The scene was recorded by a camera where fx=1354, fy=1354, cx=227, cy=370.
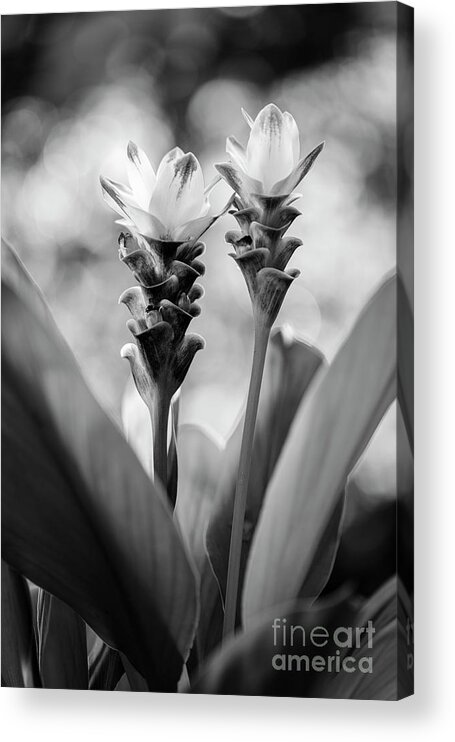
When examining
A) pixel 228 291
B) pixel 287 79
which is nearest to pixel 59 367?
pixel 228 291

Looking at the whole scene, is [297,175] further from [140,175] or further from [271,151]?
[140,175]

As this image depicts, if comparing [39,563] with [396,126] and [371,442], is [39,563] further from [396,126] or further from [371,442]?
[396,126]

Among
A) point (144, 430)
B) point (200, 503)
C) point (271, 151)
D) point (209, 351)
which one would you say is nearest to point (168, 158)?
point (271, 151)

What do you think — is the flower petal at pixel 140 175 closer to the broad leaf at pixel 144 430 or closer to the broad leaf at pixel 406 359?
the broad leaf at pixel 144 430

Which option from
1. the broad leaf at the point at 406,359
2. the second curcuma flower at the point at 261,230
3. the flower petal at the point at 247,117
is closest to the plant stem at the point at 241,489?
the second curcuma flower at the point at 261,230

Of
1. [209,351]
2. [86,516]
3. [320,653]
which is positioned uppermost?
[209,351]

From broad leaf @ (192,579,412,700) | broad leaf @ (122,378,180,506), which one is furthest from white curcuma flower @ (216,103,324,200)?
broad leaf @ (192,579,412,700)
